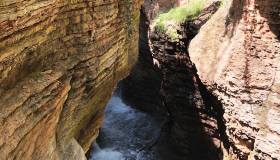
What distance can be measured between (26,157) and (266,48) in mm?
6499

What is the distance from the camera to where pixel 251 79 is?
10812mm

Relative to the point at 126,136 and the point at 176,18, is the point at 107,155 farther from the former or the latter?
the point at 176,18

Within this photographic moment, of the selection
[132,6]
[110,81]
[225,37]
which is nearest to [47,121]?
[110,81]

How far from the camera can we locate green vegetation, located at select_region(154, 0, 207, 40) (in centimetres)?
1570

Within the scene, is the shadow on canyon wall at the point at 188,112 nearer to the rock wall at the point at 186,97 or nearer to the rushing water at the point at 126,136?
the rock wall at the point at 186,97

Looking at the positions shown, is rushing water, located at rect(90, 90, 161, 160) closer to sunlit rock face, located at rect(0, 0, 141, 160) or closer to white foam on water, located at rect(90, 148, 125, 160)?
white foam on water, located at rect(90, 148, 125, 160)

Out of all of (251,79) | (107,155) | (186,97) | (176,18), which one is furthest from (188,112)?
(251,79)

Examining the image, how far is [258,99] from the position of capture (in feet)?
35.0

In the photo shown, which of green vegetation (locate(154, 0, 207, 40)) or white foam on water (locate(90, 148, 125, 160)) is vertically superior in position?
green vegetation (locate(154, 0, 207, 40))

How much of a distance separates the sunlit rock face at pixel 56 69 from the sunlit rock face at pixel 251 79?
2877 millimetres

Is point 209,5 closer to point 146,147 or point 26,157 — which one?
point 146,147

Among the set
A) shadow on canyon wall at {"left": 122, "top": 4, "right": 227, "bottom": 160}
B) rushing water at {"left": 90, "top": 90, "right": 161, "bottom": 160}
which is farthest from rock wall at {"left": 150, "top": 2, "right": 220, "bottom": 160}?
rushing water at {"left": 90, "top": 90, "right": 161, "bottom": 160}

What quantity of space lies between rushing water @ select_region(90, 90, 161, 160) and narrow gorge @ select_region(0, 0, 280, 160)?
5 centimetres

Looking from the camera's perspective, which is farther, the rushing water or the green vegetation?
the rushing water
